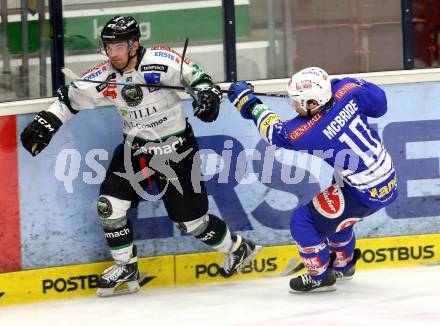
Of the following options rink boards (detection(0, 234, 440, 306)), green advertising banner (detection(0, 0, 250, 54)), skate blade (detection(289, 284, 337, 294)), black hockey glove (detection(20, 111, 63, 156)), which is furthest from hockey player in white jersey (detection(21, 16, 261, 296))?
skate blade (detection(289, 284, 337, 294))

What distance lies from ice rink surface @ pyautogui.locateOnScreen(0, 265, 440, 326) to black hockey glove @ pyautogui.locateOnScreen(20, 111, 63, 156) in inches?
31.1

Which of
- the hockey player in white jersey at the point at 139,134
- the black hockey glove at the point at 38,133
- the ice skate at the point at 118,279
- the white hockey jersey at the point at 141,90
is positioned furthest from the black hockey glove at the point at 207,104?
the ice skate at the point at 118,279

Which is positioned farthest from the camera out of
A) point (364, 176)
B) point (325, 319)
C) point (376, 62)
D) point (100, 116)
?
point (376, 62)

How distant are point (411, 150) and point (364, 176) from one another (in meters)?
0.86

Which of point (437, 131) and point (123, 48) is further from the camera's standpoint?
point (437, 131)

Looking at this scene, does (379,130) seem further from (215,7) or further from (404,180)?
(215,7)

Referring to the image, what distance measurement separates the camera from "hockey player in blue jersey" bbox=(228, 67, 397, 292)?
5.55 m

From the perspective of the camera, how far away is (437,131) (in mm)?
6426

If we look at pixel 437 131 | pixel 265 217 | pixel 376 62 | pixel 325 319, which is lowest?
pixel 325 319

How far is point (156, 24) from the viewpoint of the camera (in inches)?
243

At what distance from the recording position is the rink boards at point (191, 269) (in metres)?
5.92

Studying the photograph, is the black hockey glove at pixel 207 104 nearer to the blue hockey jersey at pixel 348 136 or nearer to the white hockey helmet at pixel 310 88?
the blue hockey jersey at pixel 348 136

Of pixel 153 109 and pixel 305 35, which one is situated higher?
pixel 305 35

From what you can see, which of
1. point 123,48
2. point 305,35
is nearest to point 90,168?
point 123,48
